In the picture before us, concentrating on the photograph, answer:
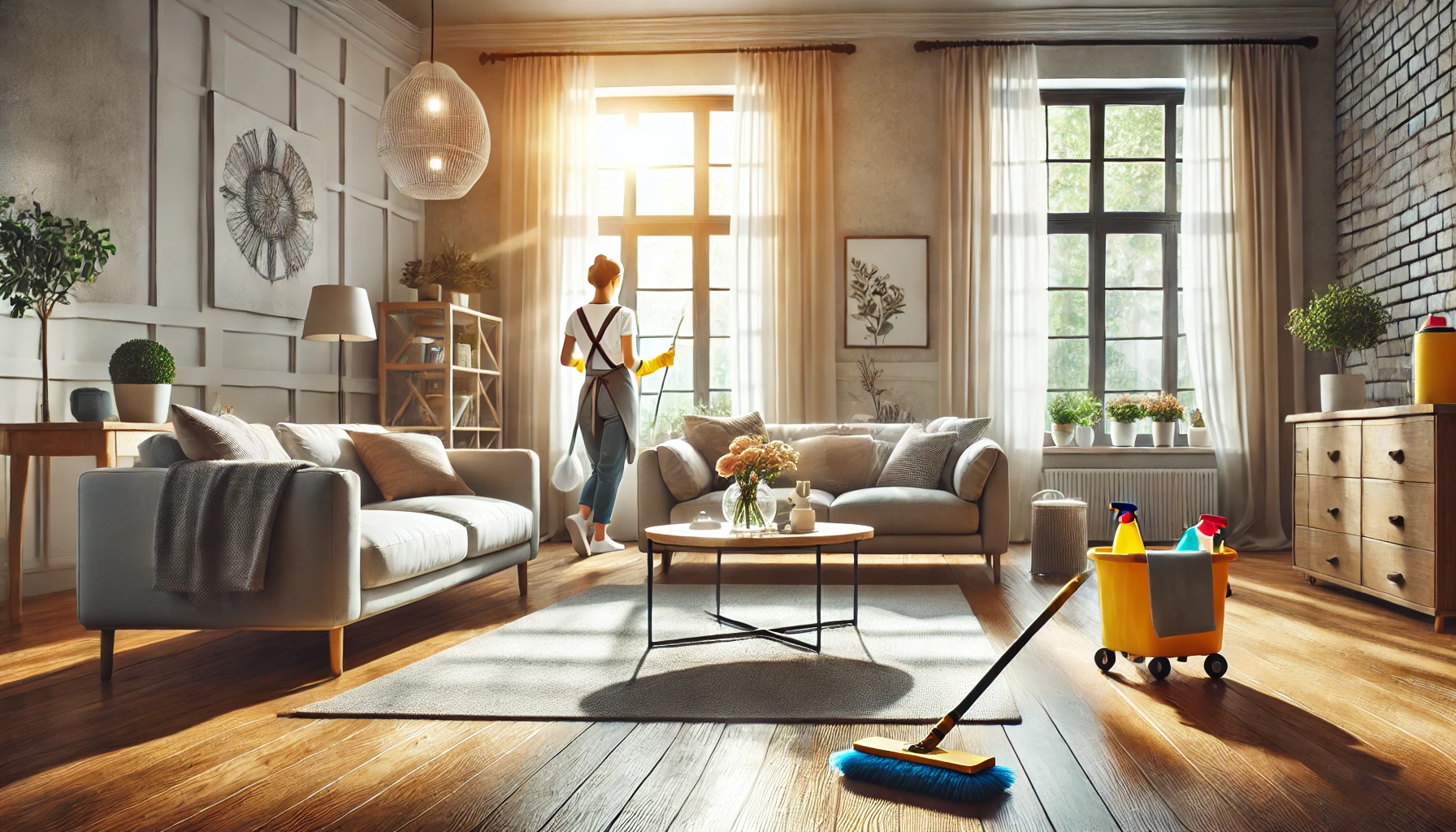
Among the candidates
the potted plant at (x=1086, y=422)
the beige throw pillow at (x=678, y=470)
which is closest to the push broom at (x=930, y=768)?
the beige throw pillow at (x=678, y=470)

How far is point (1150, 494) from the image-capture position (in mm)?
6047

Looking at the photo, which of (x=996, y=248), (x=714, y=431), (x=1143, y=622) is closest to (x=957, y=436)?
(x=714, y=431)

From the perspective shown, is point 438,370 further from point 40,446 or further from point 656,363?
point 40,446

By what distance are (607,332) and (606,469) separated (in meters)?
0.74

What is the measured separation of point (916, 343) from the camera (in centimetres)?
Answer: 627

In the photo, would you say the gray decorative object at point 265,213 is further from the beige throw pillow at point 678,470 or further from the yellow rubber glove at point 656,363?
the beige throw pillow at point 678,470

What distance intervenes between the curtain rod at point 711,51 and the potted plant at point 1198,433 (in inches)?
125

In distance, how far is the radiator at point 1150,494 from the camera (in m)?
6.01

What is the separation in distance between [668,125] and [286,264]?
268cm

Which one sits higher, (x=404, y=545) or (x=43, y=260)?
(x=43, y=260)

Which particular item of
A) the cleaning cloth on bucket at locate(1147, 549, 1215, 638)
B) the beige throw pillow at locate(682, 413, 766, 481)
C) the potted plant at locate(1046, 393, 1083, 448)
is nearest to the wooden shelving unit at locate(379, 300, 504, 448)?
the beige throw pillow at locate(682, 413, 766, 481)

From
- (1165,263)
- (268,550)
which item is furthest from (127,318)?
(1165,263)

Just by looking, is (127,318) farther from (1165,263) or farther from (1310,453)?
(1165,263)

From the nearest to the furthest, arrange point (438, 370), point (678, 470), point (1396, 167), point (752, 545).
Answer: point (752, 545) → point (678, 470) → point (1396, 167) → point (438, 370)
